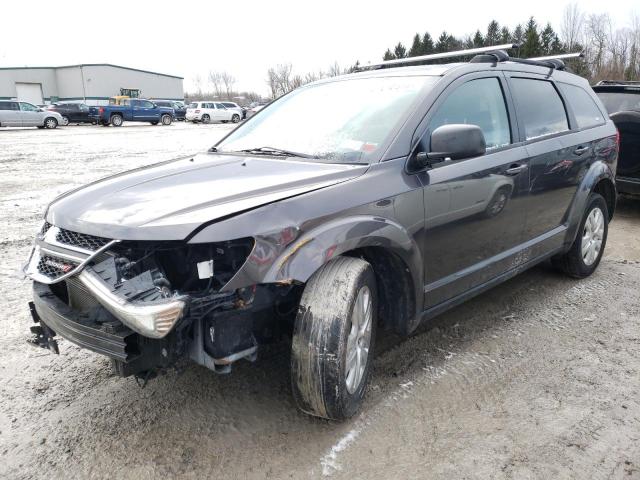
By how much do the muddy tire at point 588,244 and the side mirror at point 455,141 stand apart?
2.25m

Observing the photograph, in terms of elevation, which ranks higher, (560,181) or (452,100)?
(452,100)

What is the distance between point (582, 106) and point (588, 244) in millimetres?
1222

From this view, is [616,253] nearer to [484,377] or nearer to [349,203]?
[484,377]

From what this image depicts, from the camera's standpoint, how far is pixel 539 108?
13.3ft

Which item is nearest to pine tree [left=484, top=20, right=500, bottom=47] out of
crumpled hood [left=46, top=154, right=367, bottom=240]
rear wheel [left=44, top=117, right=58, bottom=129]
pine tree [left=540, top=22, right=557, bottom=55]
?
pine tree [left=540, top=22, right=557, bottom=55]

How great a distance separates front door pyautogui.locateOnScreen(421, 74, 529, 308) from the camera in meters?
3.06

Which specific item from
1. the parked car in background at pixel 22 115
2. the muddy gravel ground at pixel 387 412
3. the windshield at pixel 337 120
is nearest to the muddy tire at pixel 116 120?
the parked car in background at pixel 22 115

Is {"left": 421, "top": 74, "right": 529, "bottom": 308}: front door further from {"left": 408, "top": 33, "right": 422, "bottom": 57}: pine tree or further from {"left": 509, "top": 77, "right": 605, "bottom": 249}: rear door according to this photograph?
{"left": 408, "top": 33, "right": 422, "bottom": 57}: pine tree

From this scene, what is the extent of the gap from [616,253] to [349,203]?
435 cm

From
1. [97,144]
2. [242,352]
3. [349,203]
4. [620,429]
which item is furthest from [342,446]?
[97,144]

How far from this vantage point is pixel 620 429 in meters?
2.64

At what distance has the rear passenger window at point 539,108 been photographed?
3850 millimetres

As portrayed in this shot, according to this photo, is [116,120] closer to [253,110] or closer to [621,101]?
[253,110]

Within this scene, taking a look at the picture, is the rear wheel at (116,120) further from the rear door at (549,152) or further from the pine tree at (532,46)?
the rear door at (549,152)
